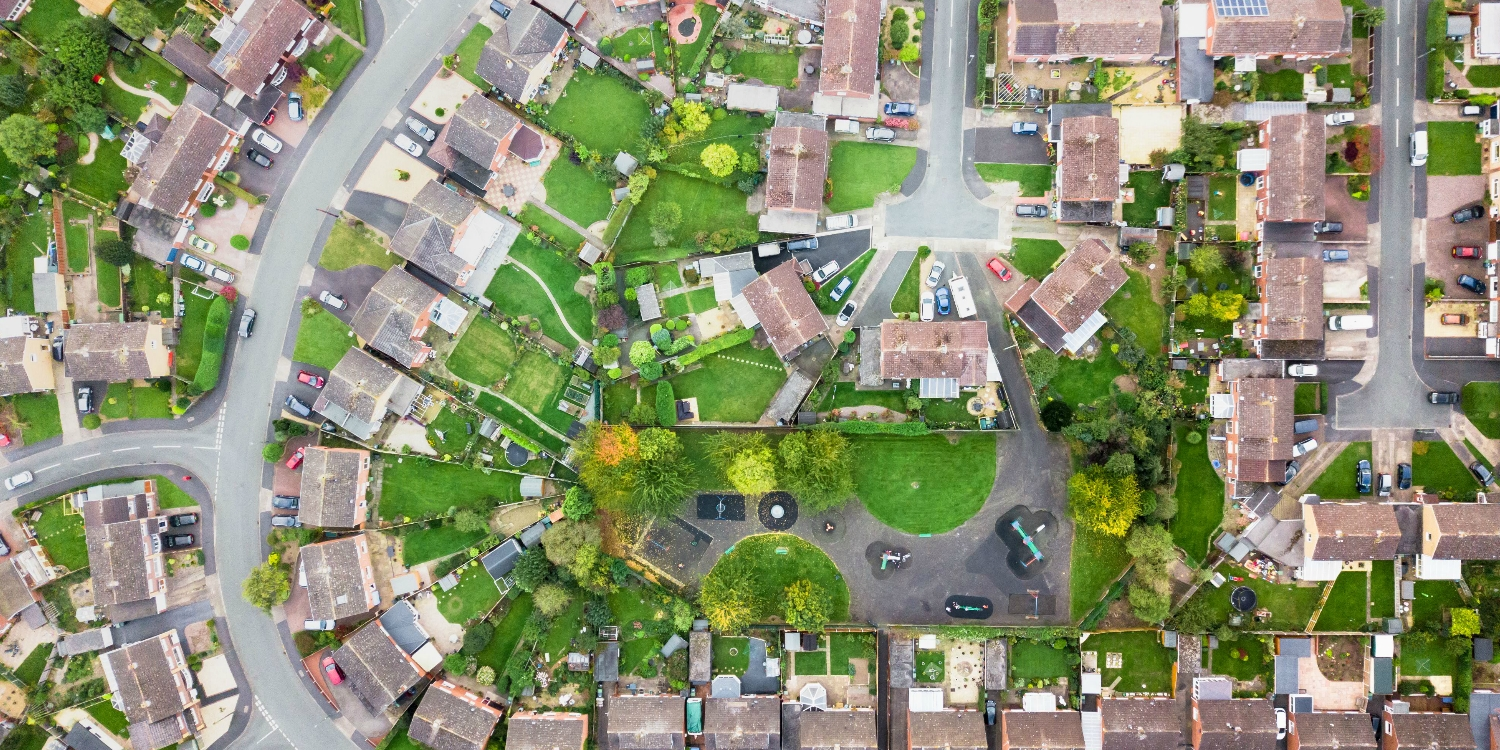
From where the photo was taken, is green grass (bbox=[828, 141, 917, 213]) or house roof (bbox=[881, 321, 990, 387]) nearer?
house roof (bbox=[881, 321, 990, 387])

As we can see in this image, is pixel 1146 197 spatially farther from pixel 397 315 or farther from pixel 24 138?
pixel 24 138

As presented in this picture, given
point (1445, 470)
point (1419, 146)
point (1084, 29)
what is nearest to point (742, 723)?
point (1445, 470)

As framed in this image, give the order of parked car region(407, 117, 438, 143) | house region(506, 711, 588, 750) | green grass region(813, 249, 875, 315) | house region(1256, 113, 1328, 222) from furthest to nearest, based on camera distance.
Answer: parked car region(407, 117, 438, 143)
green grass region(813, 249, 875, 315)
house region(506, 711, 588, 750)
house region(1256, 113, 1328, 222)

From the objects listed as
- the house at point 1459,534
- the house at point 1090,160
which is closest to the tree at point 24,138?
the house at point 1090,160

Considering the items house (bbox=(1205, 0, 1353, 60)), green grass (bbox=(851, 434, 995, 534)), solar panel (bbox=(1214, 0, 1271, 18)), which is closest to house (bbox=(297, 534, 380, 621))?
green grass (bbox=(851, 434, 995, 534))

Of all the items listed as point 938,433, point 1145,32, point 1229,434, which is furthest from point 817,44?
point 1229,434

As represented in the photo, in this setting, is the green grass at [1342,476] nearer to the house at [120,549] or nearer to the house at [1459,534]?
the house at [1459,534]

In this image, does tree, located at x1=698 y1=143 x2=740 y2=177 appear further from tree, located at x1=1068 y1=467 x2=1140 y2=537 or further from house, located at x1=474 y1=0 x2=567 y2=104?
tree, located at x1=1068 y1=467 x2=1140 y2=537
